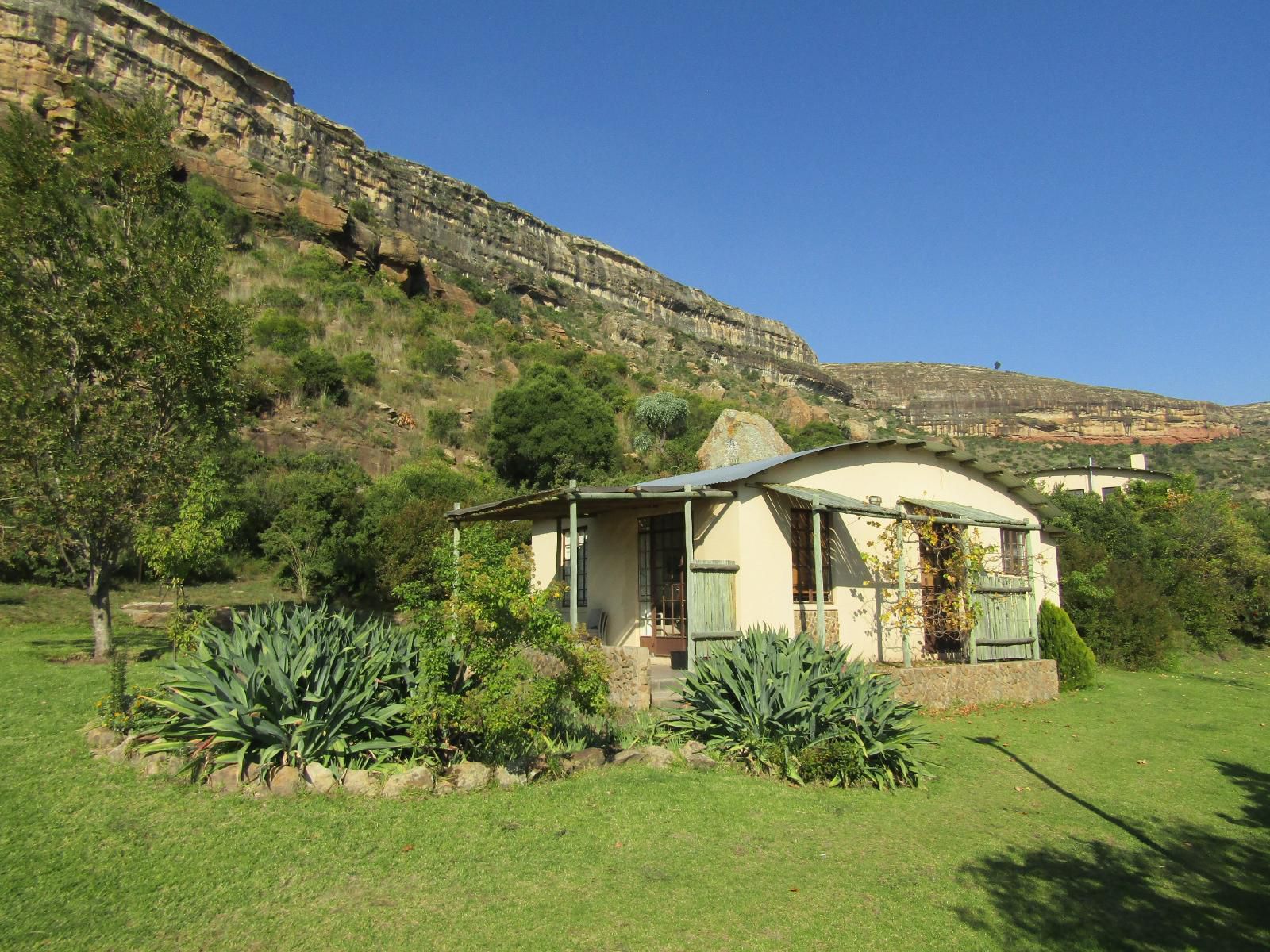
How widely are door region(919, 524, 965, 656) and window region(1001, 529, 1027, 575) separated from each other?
1.56 meters

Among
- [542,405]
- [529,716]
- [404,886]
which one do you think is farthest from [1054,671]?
[542,405]

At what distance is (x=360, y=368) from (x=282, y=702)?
31.4 m

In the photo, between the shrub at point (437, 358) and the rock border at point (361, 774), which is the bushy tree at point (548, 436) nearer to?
the shrub at point (437, 358)

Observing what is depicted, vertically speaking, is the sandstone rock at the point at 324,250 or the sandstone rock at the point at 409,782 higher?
the sandstone rock at the point at 324,250

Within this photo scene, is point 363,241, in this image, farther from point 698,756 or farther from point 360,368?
point 698,756

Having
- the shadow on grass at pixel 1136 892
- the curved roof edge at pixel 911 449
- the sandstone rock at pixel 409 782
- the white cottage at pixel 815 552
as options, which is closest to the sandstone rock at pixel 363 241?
the white cottage at pixel 815 552

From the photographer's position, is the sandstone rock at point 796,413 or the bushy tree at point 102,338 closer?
the bushy tree at point 102,338

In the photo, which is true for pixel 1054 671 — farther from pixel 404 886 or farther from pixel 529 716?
pixel 404 886

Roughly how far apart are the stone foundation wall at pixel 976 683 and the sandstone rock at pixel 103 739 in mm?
8905

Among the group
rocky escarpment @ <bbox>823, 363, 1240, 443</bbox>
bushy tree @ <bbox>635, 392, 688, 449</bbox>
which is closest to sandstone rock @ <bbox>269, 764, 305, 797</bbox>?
bushy tree @ <bbox>635, 392, 688, 449</bbox>

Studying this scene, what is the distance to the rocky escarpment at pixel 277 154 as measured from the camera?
42.4 m

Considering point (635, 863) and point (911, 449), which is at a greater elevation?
point (911, 449)

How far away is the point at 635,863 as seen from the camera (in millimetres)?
5117

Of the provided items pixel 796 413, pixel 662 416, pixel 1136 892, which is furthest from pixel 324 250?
pixel 1136 892
